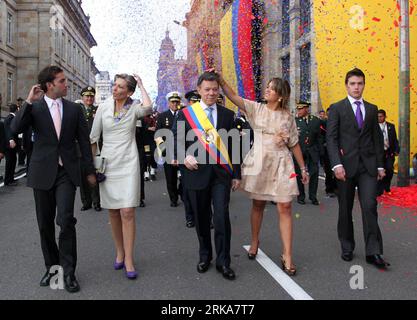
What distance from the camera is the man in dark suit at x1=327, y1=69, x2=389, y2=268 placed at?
4.62 metres

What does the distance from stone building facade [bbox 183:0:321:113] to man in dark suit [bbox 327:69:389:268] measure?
15.7m

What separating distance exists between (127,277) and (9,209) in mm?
4672

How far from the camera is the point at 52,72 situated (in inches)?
153

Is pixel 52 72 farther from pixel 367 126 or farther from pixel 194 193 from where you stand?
pixel 367 126

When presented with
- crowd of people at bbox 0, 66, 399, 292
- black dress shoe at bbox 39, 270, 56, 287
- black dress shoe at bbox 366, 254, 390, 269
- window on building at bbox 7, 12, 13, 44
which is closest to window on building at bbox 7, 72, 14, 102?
window on building at bbox 7, 12, 13, 44

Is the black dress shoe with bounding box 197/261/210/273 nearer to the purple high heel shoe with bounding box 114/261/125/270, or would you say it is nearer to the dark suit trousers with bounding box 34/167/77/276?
the purple high heel shoe with bounding box 114/261/125/270

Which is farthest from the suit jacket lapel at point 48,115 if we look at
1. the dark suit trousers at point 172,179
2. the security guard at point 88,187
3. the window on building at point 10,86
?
the window on building at point 10,86

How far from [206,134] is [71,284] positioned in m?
1.81

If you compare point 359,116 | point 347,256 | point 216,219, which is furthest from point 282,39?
point 216,219

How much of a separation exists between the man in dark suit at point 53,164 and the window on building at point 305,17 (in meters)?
19.3

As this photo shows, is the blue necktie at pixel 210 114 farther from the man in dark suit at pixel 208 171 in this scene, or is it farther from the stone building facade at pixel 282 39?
the stone building facade at pixel 282 39

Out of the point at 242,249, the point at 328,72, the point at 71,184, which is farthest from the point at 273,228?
the point at 328,72

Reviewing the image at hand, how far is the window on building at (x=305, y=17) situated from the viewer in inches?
839

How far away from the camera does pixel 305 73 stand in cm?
2281
